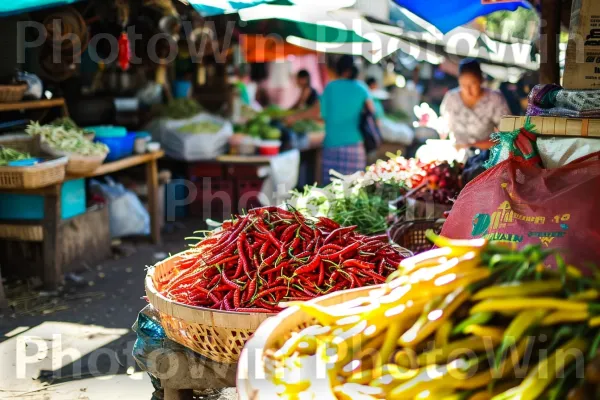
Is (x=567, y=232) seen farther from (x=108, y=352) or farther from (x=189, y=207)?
(x=189, y=207)

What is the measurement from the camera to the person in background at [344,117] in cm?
790

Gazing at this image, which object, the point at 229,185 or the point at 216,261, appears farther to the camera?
the point at 229,185

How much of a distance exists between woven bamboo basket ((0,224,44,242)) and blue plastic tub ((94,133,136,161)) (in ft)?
4.64

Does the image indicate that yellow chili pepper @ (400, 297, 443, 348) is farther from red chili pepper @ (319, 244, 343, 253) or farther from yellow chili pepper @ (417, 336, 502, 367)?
red chili pepper @ (319, 244, 343, 253)

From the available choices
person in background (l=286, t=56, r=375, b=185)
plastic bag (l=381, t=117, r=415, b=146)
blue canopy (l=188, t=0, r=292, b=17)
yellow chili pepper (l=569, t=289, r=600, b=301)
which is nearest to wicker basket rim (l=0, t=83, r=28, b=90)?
blue canopy (l=188, t=0, r=292, b=17)

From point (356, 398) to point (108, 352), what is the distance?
3.42 meters

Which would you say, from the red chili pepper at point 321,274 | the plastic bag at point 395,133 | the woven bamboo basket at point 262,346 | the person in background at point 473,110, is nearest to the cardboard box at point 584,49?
the red chili pepper at point 321,274

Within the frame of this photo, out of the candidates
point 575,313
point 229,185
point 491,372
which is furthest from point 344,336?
point 229,185

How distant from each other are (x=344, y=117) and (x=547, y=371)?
674 cm

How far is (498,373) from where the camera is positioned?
1466mm

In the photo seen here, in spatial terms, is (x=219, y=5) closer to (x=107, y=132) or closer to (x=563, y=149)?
(x=107, y=132)

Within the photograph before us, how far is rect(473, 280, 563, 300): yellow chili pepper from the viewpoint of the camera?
4.79 feet

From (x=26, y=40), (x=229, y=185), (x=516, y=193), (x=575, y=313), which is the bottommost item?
(x=229, y=185)

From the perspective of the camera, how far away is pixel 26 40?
21.6 feet
